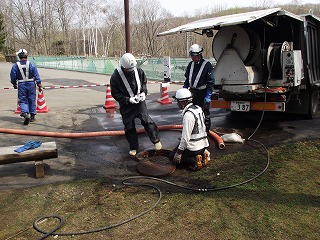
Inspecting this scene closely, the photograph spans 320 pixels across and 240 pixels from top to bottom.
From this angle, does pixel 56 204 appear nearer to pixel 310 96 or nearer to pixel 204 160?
pixel 204 160

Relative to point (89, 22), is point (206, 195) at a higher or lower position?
lower

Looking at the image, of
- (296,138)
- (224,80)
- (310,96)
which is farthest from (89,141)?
(310,96)

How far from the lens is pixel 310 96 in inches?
291

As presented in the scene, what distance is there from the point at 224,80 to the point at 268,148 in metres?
1.99

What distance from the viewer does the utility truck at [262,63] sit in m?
6.36

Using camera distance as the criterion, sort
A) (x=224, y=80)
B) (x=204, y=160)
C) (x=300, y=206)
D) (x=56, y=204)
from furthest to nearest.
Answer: (x=224, y=80), (x=204, y=160), (x=56, y=204), (x=300, y=206)

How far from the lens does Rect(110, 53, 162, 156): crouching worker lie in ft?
→ 16.4

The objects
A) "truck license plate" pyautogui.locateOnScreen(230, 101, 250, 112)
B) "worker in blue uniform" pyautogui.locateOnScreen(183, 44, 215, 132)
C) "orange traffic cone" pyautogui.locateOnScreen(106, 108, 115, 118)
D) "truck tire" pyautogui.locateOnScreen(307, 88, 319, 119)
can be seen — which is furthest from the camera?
"orange traffic cone" pyautogui.locateOnScreen(106, 108, 115, 118)

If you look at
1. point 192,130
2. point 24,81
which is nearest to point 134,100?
point 192,130

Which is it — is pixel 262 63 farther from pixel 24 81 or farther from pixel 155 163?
pixel 24 81

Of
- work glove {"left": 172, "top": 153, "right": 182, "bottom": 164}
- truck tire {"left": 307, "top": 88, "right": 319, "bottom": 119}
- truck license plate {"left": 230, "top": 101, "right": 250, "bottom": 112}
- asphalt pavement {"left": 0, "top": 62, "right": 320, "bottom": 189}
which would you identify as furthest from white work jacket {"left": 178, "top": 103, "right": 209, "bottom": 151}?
truck tire {"left": 307, "top": 88, "right": 319, "bottom": 119}

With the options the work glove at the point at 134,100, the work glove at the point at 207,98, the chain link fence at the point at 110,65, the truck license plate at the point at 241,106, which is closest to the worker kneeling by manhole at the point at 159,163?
the work glove at the point at 134,100

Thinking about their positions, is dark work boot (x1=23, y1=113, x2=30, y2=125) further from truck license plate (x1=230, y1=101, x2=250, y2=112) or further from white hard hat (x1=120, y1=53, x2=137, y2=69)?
truck license plate (x1=230, y1=101, x2=250, y2=112)

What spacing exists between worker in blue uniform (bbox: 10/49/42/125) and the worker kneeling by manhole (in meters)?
3.89
